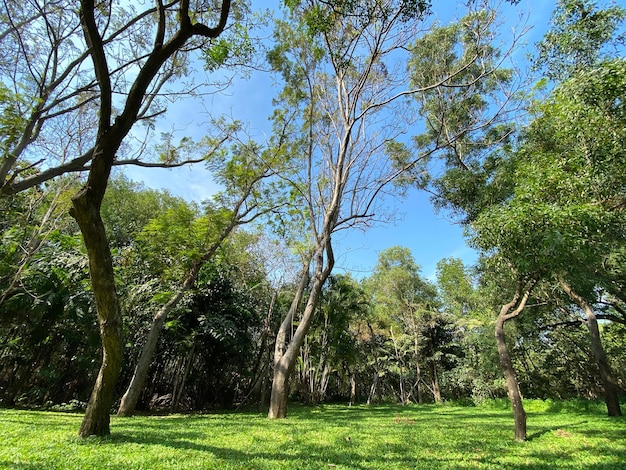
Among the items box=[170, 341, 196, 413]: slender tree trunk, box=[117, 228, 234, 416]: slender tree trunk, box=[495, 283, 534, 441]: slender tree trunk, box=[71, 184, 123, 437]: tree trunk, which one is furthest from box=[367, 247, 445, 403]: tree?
box=[71, 184, 123, 437]: tree trunk

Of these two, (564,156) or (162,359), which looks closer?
(564,156)

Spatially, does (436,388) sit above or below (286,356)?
below

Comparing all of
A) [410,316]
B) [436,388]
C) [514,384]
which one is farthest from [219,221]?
[436,388]

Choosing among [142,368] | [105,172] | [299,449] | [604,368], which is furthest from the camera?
[604,368]

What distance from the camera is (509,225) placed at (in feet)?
16.3

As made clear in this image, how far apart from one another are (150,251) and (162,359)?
4.46m

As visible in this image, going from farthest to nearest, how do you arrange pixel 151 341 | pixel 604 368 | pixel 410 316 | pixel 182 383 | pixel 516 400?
pixel 410 316 < pixel 182 383 < pixel 604 368 < pixel 151 341 < pixel 516 400

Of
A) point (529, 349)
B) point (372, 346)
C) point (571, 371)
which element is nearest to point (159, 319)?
point (372, 346)

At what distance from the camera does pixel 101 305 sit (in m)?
3.82

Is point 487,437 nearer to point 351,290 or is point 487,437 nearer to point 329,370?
point 351,290

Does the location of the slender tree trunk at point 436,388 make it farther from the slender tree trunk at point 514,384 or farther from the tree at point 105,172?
the tree at point 105,172

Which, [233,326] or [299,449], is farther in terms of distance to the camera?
[233,326]

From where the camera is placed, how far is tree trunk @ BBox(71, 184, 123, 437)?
140 inches

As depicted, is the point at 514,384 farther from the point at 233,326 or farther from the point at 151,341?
the point at 151,341
